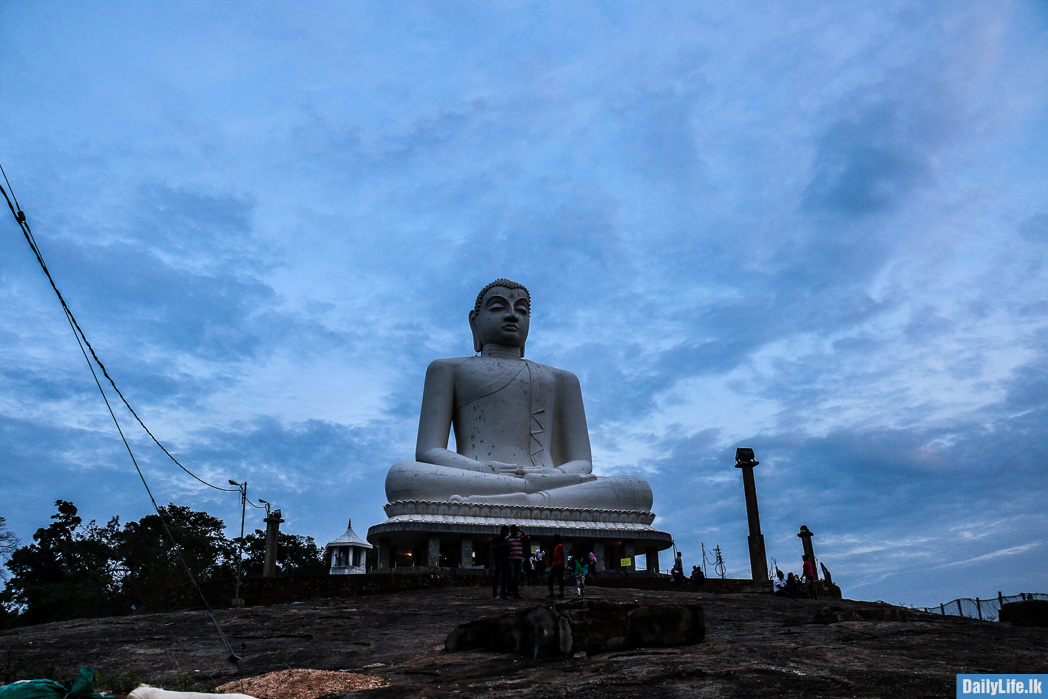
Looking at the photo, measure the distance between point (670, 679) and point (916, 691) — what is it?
4.95 ft

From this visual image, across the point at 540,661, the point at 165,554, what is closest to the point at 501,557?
the point at 540,661

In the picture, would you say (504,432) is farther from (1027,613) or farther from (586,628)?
(586,628)

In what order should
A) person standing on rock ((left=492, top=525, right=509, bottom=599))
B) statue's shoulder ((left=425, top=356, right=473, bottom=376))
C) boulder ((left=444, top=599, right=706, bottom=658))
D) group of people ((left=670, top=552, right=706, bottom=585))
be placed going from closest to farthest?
boulder ((left=444, top=599, right=706, bottom=658)), person standing on rock ((left=492, top=525, right=509, bottom=599)), group of people ((left=670, top=552, right=706, bottom=585)), statue's shoulder ((left=425, top=356, right=473, bottom=376))

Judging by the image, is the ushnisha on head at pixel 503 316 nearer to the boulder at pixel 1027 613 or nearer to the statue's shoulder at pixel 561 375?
the statue's shoulder at pixel 561 375

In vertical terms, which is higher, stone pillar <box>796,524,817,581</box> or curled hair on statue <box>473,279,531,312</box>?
curled hair on statue <box>473,279,531,312</box>

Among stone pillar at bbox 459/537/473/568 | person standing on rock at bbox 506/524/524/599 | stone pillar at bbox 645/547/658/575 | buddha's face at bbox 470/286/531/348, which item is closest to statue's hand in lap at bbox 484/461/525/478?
stone pillar at bbox 459/537/473/568

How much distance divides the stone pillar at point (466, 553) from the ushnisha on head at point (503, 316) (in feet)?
20.2

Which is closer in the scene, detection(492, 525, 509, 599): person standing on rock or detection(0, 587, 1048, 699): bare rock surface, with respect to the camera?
detection(0, 587, 1048, 699): bare rock surface

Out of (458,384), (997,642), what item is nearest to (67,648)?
(997,642)

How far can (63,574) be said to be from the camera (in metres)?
28.7

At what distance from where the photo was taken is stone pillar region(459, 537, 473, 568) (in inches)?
671

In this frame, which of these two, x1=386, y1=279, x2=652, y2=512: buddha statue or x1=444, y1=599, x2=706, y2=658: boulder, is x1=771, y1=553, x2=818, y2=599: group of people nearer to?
x1=386, y1=279, x2=652, y2=512: buddha statue

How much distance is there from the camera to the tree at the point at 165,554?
93.0 ft

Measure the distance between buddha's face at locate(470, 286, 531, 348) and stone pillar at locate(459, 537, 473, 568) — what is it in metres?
6.15
